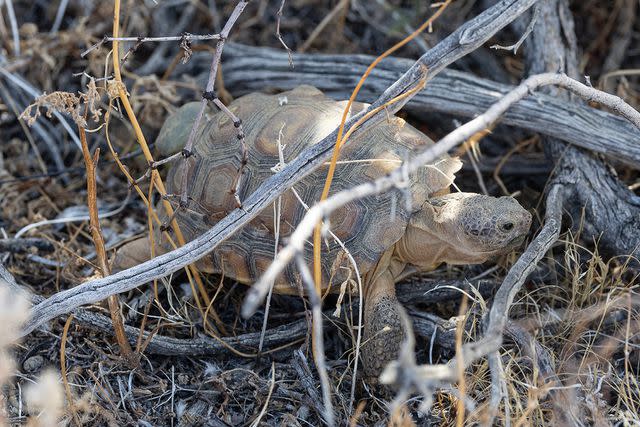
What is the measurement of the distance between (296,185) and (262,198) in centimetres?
46

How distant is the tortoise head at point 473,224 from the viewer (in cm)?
256

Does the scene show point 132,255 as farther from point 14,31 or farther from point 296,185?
point 14,31

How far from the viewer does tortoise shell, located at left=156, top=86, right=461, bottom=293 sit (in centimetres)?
268

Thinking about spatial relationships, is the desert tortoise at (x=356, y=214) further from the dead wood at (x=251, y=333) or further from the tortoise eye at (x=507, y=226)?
the dead wood at (x=251, y=333)

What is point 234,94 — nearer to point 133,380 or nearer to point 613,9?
point 133,380

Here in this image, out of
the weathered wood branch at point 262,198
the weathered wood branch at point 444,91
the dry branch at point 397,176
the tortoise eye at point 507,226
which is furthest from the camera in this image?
the weathered wood branch at point 444,91

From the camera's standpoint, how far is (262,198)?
234 cm

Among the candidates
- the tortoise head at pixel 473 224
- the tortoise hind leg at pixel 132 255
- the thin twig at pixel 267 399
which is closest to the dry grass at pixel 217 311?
the thin twig at pixel 267 399

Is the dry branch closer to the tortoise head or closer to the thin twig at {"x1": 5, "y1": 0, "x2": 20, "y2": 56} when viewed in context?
the tortoise head

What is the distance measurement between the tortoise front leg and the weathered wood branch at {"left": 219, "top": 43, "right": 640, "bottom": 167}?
1120 millimetres

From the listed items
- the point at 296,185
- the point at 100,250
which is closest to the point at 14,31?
the point at 100,250

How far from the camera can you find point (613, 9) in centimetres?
408

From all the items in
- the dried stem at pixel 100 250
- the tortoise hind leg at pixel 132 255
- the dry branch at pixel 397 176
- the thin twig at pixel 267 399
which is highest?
the dry branch at pixel 397 176

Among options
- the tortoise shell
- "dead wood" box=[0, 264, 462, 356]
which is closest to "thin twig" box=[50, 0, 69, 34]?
the tortoise shell
